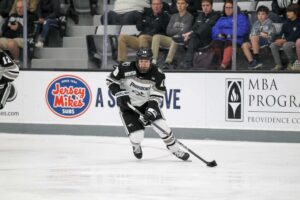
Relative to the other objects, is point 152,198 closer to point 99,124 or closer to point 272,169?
point 272,169

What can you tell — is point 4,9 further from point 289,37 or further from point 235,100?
point 289,37

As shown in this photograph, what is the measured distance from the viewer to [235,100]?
29.7ft

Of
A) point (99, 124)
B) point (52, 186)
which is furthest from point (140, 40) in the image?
point (52, 186)

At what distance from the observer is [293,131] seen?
29.0ft

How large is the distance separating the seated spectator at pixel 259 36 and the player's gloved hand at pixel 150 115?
2.22 m

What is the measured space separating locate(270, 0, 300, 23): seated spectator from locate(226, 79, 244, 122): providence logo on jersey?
869 mm

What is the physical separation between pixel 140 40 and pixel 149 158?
91.0 inches

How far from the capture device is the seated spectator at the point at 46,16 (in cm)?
1013

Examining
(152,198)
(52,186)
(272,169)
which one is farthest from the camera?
(272,169)

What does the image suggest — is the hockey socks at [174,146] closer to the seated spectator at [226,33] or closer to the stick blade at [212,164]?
the stick blade at [212,164]

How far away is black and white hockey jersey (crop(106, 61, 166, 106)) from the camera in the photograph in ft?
24.3

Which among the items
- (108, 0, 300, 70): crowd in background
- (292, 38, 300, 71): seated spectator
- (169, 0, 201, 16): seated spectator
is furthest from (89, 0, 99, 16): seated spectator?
(292, 38, 300, 71): seated spectator

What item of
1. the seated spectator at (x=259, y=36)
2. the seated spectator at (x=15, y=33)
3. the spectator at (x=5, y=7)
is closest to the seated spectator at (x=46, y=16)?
the seated spectator at (x=15, y=33)

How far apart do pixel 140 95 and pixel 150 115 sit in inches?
16.2
